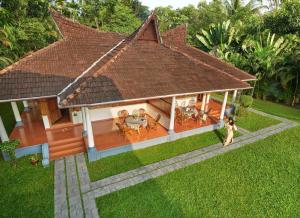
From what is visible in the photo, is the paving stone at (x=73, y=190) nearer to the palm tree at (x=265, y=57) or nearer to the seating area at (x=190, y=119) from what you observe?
the seating area at (x=190, y=119)

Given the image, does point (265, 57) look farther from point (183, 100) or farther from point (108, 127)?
point (108, 127)

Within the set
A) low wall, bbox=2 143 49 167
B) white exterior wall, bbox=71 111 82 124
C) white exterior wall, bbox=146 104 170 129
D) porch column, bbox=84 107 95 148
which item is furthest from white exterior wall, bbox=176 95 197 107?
low wall, bbox=2 143 49 167

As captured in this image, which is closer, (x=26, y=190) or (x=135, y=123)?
(x=26, y=190)

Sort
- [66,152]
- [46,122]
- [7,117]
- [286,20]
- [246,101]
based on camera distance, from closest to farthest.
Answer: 1. [66,152]
2. [46,122]
3. [7,117]
4. [246,101]
5. [286,20]

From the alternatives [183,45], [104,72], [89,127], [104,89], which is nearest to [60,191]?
[89,127]

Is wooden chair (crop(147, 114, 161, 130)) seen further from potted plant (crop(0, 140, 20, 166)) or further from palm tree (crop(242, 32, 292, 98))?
palm tree (crop(242, 32, 292, 98))

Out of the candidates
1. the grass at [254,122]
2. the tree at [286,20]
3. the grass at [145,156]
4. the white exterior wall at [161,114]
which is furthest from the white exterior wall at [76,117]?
the tree at [286,20]

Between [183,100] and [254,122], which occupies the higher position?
[183,100]

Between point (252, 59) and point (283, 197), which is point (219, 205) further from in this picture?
point (252, 59)
